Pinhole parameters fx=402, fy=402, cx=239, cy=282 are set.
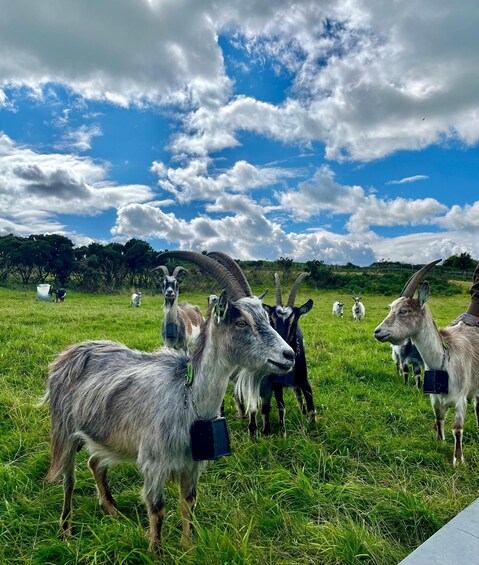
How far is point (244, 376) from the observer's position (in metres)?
4.64

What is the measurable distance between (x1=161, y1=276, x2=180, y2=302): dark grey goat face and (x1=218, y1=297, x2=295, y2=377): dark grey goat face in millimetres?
6752

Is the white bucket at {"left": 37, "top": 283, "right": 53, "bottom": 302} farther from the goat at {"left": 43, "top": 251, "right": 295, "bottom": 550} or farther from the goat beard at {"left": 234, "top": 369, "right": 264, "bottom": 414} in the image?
the goat at {"left": 43, "top": 251, "right": 295, "bottom": 550}

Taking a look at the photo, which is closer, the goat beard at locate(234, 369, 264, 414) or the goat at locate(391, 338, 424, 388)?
the goat beard at locate(234, 369, 264, 414)

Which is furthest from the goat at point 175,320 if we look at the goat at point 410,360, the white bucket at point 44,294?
the white bucket at point 44,294

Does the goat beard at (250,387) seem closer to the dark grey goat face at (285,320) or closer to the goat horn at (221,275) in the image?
the dark grey goat face at (285,320)

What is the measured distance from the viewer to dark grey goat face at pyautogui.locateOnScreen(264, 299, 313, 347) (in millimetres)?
5202

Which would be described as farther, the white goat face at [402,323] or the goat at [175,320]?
the goat at [175,320]

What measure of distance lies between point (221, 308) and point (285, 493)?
1.89 meters

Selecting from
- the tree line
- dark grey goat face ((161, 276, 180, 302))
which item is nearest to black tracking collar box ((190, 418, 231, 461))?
dark grey goat face ((161, 276, 180, 302))

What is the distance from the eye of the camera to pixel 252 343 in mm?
3070

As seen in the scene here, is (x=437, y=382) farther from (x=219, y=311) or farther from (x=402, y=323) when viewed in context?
(x=219, y=311)

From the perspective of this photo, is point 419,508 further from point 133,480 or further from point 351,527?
point 133,480

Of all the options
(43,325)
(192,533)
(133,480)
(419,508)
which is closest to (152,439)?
(192,533)

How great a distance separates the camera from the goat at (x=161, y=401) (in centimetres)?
295
